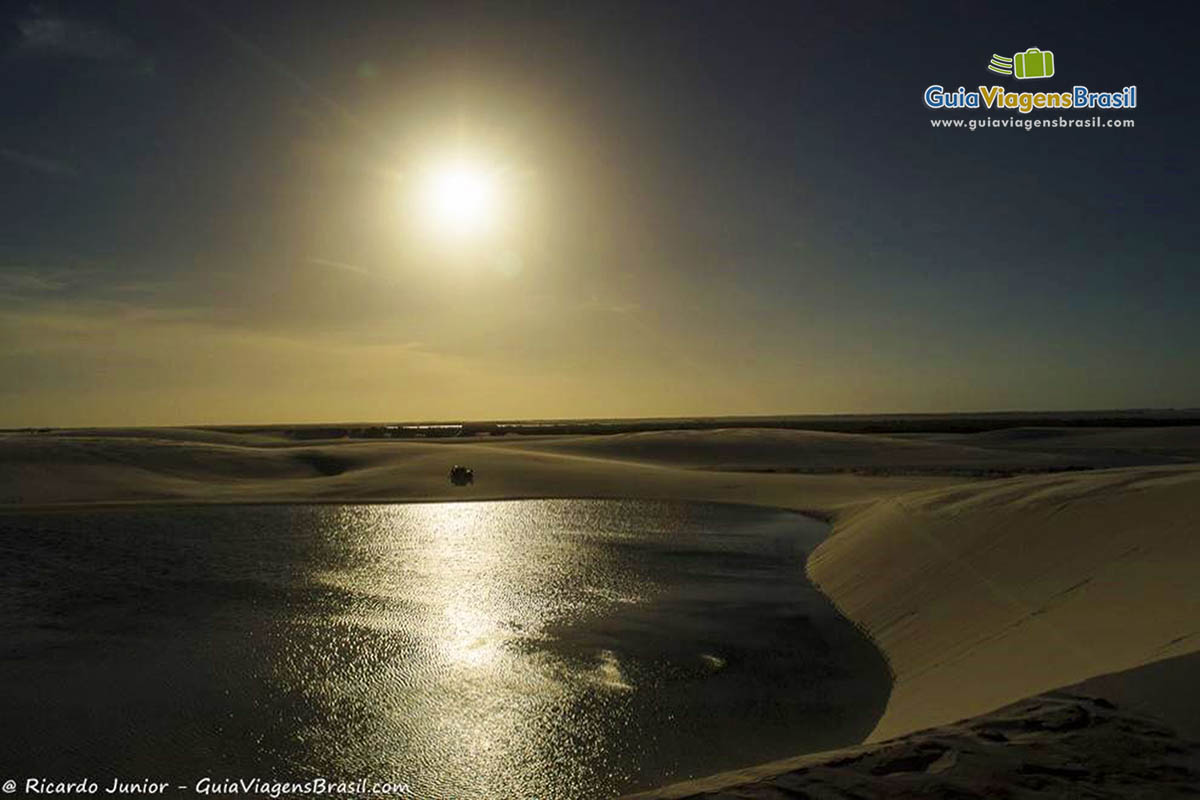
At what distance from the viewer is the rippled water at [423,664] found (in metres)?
6.08

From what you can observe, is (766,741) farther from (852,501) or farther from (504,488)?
(504,488)

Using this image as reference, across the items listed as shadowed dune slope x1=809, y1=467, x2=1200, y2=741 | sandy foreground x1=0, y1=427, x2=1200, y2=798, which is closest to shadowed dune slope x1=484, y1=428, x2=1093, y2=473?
sandy foreground x1=0, y1=427, x2=1200, y2=798

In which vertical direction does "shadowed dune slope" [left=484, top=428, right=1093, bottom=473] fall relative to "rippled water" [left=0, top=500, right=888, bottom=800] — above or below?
above

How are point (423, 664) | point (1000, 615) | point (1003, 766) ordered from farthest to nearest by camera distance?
point (1000, 615) < point (423, 664) < point (1003, 766)

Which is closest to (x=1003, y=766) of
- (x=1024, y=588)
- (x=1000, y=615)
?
(x=1000, y=615)

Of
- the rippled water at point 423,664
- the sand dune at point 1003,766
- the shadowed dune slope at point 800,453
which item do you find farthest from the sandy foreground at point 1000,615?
the shadowed dune slope at point 800,453

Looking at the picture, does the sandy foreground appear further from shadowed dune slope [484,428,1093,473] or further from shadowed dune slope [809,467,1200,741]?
shadowed dune slope [484,428,1093,473]

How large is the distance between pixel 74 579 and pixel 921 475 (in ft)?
99.9

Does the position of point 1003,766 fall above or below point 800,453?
above

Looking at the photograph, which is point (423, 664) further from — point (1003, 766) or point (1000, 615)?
point (1000, 615)

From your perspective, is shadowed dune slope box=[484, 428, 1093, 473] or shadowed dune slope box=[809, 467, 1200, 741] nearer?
shadowed dune slope box=[809, 467, 1200, 741]

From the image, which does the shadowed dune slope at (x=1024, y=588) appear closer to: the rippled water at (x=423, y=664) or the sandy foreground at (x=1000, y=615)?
the sandy foreground at (x=1000, y=615)

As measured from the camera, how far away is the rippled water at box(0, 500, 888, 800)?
239 inches

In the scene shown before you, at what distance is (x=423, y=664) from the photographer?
8.34 meters
